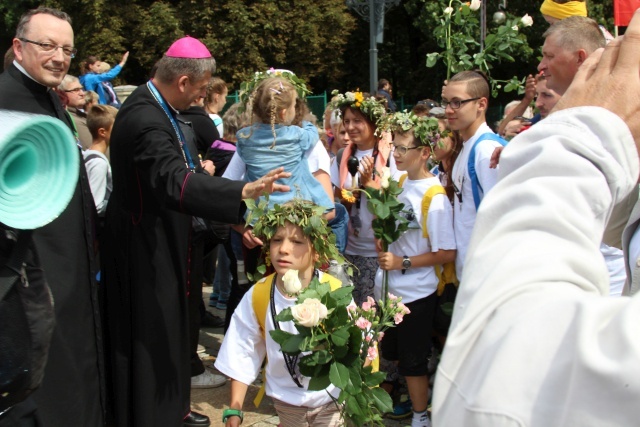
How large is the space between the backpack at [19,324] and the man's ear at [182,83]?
5.69 feet

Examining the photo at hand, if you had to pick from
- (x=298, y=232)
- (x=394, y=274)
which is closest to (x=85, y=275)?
(x=298, y=232)

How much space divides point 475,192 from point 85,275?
2153 millimetres

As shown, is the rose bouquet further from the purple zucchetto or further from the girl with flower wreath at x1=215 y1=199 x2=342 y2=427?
the purple zucchetto

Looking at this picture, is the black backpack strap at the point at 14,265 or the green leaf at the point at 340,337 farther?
the green leaf at the point at 340,337

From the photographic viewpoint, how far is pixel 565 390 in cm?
71

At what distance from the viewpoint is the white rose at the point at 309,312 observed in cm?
270

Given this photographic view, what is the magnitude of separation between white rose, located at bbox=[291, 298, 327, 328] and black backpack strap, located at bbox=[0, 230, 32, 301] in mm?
983

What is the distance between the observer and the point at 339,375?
9.05 ft

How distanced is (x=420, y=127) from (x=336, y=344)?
1995 mm

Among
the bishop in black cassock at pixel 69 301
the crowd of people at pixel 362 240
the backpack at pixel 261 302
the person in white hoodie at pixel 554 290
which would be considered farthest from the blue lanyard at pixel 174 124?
the person in white hoodie at pixel 554 290

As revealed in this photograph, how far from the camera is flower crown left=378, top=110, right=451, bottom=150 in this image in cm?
439

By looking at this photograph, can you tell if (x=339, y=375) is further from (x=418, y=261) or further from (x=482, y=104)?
(x=482, y=104)

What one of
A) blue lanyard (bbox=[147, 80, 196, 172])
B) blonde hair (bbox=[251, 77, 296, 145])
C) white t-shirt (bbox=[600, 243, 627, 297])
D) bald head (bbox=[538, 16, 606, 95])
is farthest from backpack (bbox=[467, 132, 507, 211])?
blue lanyard (bbox=[147, 80, 196, 172])

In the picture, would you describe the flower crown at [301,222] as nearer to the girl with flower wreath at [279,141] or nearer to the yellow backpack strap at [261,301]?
the yellow backpack strap at [261,301]
